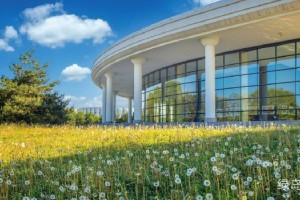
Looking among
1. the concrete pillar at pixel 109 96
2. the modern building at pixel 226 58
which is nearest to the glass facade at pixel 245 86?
the modern building at pixel 226 58

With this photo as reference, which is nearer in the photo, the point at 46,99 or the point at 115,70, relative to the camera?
the point at 46,99

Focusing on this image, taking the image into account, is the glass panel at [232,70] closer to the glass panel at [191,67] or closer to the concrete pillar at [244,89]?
the concrete pillar at [244,89]

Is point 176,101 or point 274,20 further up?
point 274,20

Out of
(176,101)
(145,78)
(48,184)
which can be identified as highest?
(145,78)

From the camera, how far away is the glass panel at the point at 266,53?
24.1 m

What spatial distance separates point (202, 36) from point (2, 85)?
53.5ft

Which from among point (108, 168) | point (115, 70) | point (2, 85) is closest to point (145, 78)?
point (115, 70)

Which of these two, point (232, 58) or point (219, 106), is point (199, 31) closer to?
point (232, 58)

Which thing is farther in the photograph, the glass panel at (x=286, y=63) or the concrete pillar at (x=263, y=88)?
the concrete pillar at (x=263, y=88)

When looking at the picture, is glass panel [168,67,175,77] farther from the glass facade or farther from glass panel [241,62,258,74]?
glass panel [241,62,258,74]

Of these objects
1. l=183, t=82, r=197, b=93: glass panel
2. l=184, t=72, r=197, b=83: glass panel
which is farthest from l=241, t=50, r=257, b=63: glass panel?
l=183, t=82, r=197, b=93: glass panel

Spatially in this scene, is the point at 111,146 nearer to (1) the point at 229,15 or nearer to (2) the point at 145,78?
(1) the point at 229,15

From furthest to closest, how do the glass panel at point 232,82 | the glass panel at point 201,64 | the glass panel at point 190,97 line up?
the glass panel at point 190,97 → the glass panel at point 201,64 → the glass panel at point 232,82

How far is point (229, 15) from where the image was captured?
19531 millimetres
